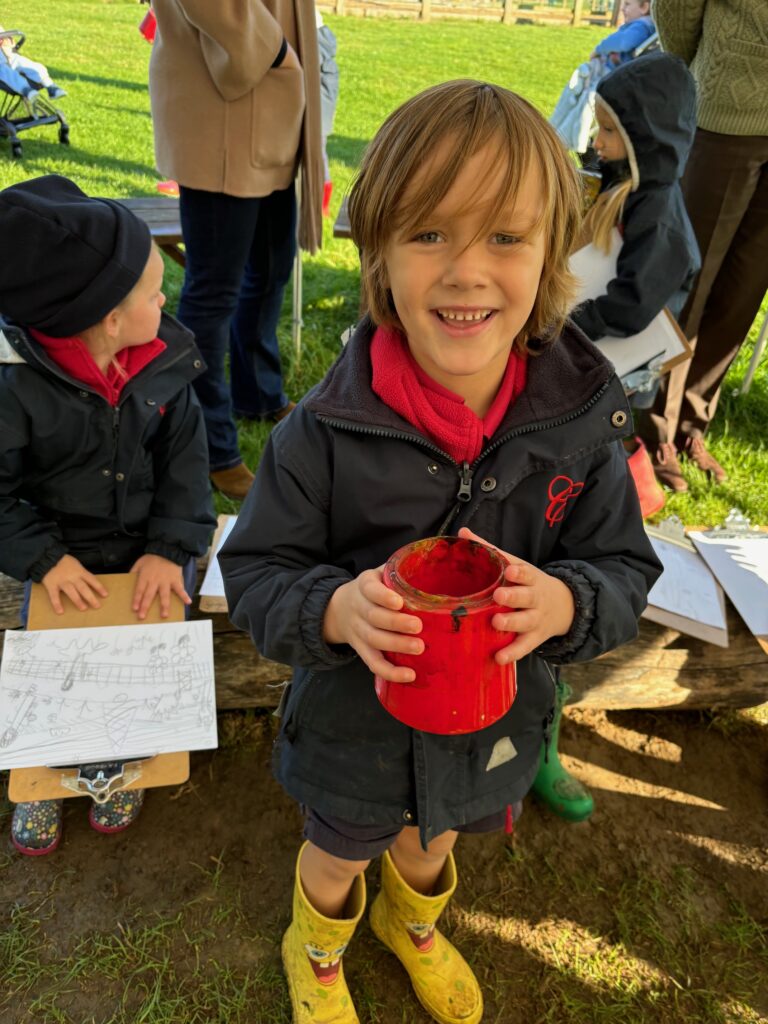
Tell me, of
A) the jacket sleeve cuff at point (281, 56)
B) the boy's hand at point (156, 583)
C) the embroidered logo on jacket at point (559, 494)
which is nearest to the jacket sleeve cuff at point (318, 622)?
the embroidered logo on jacket at point (559, 494)

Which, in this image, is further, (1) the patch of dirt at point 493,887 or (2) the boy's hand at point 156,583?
(2) the boy's hand at point 156,583

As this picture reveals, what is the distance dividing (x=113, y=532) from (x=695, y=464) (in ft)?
9.15

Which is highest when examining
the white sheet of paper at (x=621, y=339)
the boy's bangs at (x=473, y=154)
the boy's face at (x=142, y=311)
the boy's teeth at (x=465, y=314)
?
the boy's bangs at (x=473, y=154)

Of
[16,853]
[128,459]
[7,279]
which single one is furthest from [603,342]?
[16,853]

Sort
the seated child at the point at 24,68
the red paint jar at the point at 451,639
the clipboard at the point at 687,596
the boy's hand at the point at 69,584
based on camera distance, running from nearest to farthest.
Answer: the red paint jar at the point at 451,639 → the boy's hand at the point at 69,584 → the clipboard at the point at 687,596 → the seated child at the point at 24,68

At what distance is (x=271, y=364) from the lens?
369 centimetres

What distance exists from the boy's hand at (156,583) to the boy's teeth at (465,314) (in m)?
1.21

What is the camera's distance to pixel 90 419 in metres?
1.93

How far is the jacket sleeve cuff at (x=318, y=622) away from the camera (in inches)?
46.8

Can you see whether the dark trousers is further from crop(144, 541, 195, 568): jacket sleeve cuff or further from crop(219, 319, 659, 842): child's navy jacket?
crop(144, 541, 195, 568): jacket sleeve cuff

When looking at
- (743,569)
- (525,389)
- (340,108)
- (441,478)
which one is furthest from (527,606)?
(340,108)

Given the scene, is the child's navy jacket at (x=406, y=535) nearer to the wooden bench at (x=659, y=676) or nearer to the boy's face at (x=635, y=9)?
the wooden bench at (x=659, y=676)

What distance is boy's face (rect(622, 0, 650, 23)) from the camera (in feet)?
19.4

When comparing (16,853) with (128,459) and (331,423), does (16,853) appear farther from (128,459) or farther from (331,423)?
(331,423)
